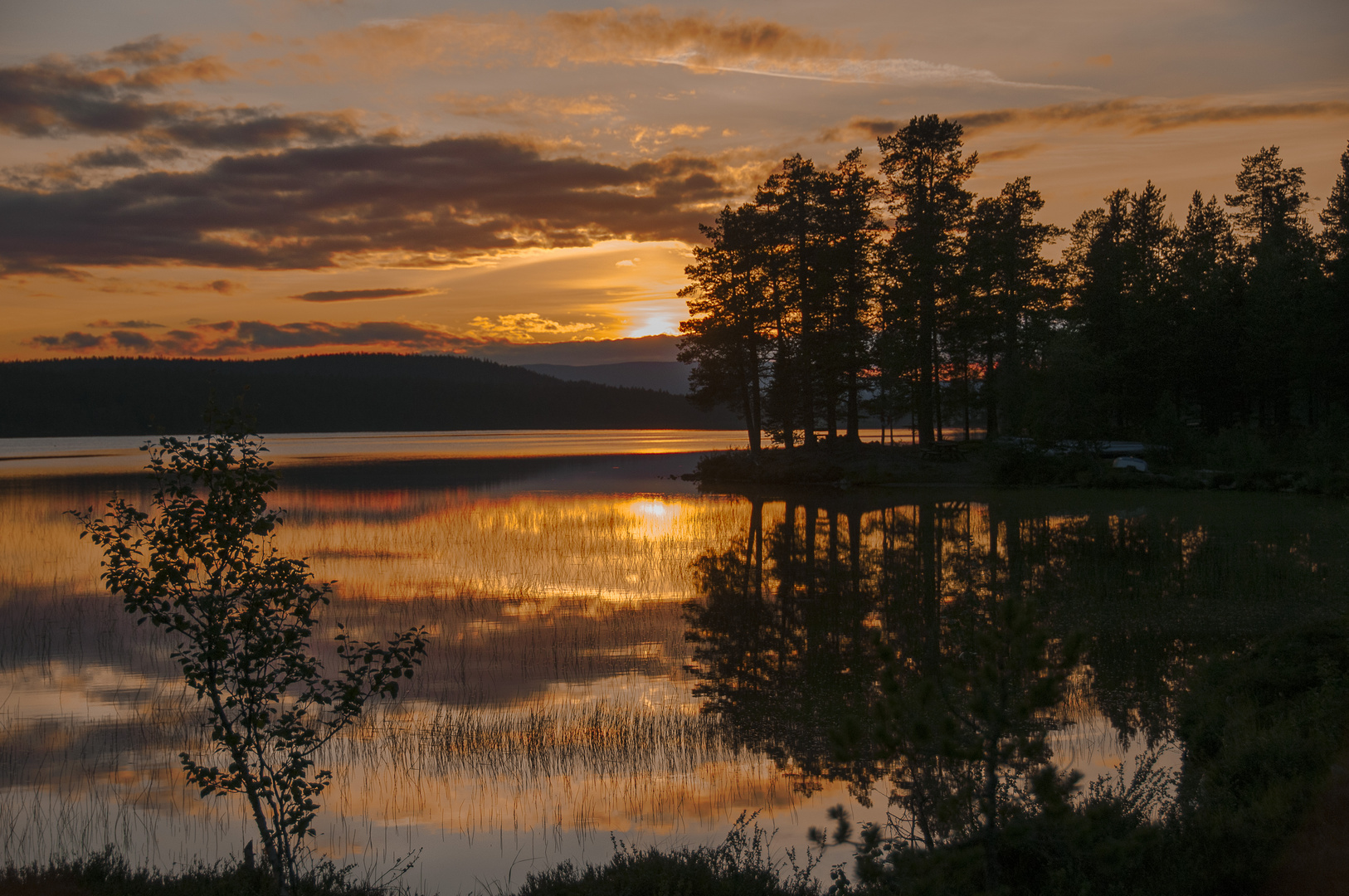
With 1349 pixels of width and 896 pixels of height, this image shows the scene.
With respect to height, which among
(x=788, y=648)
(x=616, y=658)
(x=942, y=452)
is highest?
(x=942, y=452)

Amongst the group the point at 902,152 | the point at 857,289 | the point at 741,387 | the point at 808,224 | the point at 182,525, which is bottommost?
the point at 182,525

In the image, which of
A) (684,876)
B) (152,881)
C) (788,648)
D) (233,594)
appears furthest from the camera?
(788,648)

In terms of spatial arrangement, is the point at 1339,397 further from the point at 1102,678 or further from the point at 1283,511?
the point at 1102,678

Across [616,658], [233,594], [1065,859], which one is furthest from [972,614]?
[233,594]

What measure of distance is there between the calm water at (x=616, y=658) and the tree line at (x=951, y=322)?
1954cm

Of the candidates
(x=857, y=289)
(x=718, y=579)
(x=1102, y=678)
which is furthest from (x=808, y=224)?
(x=1102, y=678)

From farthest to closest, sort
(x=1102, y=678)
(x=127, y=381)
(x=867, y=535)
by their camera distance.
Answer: (x=127, y=381) < (x=867, y=535) < (x=1102, y=678)

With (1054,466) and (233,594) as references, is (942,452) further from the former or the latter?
(233,594)

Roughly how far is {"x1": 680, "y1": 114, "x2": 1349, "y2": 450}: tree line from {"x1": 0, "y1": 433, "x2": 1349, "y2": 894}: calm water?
1954cm

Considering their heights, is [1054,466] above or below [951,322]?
below

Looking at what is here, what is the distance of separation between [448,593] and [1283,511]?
92.1ft

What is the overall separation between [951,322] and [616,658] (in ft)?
139

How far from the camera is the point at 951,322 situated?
169ft

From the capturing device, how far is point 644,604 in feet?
60.6
